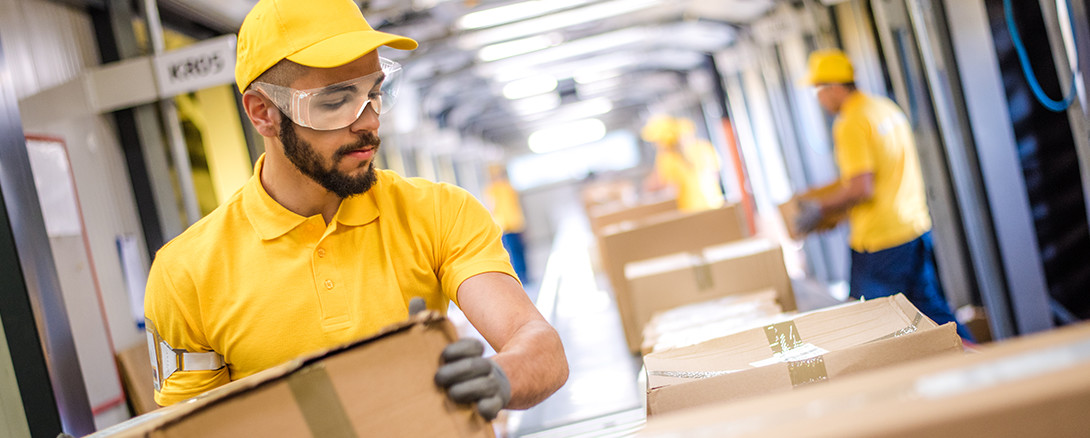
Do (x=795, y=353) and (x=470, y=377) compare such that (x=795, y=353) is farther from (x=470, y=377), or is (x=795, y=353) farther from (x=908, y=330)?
(x=470, y=377)

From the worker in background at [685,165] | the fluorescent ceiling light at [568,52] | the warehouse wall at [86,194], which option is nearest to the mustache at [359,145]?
the warehouse wall at [86,194]

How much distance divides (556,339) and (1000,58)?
4581mm

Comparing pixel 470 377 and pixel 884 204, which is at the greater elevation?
pixel 470 377

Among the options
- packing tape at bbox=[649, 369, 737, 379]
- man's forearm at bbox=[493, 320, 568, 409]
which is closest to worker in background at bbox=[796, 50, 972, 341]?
packing tape at bbox=[649, 369, 737, 379]

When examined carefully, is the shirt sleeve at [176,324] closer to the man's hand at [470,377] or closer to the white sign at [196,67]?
the man's hand at [470,377]

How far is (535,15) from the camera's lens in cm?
683

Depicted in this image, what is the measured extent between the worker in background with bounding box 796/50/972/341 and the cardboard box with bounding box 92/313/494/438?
3.16 meters

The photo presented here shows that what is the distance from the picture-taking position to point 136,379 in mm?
3271

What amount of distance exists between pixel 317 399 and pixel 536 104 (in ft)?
44.5

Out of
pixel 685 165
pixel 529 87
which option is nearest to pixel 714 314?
pixel 685 165

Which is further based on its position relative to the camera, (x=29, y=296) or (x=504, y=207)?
(x=504, y=207)

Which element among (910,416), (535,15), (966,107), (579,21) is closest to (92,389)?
(910,416)

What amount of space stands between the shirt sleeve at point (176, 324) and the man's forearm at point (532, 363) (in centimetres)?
57

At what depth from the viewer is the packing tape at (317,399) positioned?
3.18 feet
